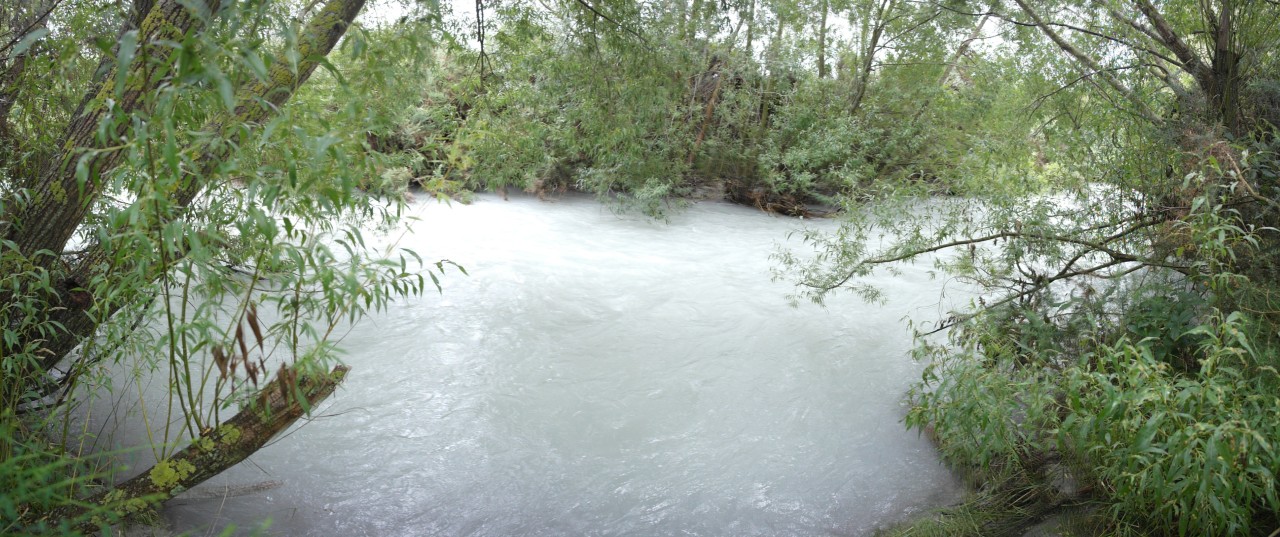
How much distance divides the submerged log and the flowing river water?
15.6 inches

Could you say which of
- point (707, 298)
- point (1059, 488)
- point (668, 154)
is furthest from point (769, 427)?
point (668, 154)

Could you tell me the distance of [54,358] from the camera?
3059 mm

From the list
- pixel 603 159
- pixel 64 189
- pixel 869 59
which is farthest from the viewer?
pixel 869 59

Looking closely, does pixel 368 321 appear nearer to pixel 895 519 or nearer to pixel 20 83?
pixel 20 83

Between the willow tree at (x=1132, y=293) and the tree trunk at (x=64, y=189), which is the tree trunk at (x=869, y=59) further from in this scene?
the tree trunk at (x=64, y=189)

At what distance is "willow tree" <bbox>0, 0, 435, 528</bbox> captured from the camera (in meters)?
1.89

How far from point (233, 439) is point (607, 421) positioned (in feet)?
6.10

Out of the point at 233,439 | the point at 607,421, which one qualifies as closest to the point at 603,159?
the point at 607,421

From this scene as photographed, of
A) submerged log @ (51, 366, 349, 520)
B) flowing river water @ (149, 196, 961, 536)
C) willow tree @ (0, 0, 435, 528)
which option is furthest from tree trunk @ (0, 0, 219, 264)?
flowing river water @ (149, 196, 961, 536)

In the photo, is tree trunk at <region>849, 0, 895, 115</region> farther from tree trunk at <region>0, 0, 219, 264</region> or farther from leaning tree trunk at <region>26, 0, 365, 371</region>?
tree trunk at <region>0, 0, 219, 264</region>

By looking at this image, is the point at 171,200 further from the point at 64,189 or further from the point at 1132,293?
the point at 1132,293

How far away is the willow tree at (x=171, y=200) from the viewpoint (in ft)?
6.22

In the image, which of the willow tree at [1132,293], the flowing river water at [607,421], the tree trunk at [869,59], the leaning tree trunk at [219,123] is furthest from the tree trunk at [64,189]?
the tree trunk at [869,59]

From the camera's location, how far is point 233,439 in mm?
2594
